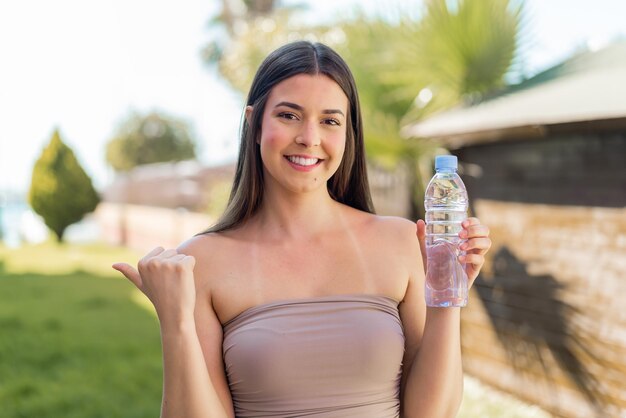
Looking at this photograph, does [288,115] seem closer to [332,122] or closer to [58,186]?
[332,122]

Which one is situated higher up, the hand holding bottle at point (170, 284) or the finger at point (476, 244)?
the finger at point (476, 244)

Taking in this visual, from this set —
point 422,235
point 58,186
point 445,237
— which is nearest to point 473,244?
point 422,235

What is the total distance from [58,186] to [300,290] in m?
18.8

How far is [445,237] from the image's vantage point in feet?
7.43

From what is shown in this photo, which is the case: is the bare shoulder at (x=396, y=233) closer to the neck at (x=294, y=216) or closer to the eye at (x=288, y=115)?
the neck at (x=294, y=216)

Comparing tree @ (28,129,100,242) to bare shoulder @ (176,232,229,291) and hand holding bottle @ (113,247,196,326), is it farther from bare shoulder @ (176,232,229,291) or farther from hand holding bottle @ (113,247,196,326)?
hand holding bottle @ (113,247,196,326)

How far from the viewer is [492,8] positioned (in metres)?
7.53

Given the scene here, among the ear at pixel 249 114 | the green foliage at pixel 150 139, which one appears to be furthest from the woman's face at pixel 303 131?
the green foliage at pixel 150 139

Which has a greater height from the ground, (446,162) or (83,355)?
(446,162)

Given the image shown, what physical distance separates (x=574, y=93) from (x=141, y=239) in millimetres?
14985

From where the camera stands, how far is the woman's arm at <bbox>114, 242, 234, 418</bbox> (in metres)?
1.77

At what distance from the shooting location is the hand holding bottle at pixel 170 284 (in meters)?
1.76

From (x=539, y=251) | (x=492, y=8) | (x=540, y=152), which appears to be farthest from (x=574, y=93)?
(x=492, y=8)

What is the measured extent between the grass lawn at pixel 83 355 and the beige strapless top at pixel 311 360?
14.3 feet
